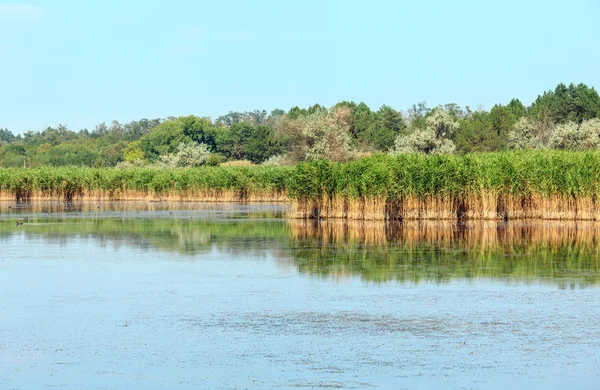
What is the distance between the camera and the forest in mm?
65000

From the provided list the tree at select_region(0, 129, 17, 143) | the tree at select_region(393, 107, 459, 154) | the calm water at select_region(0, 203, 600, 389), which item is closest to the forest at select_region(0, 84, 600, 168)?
the tree at select_region(393, 107, 459, 154)

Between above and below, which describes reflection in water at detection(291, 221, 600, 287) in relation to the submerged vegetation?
below

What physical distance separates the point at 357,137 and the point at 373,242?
68896 mm

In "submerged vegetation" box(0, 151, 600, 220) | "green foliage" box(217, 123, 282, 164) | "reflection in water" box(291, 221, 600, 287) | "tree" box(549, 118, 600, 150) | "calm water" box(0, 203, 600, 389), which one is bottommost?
"calm water" box(0, 203, 600, 389)

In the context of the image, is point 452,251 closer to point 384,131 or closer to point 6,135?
point 384,131

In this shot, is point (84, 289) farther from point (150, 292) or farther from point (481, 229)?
point (481, 229)

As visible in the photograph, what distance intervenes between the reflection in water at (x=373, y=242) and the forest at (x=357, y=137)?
1782 cm

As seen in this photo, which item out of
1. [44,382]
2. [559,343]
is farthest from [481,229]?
[44,382]

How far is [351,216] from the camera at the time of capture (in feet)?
112

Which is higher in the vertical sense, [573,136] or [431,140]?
[431,140]

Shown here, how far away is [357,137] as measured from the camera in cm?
9394

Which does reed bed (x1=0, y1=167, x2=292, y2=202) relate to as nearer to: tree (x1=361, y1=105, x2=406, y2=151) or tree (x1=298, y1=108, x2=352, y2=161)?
tree (x1=298, y1=108, x2=352, y2=161)

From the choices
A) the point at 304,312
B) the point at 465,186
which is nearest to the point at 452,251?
the point at 304,312

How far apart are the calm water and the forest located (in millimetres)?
26242
